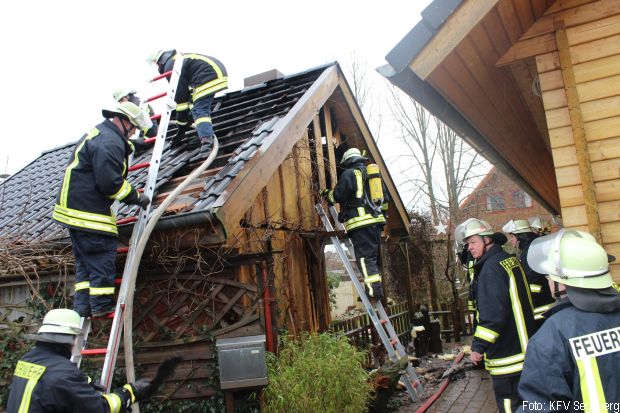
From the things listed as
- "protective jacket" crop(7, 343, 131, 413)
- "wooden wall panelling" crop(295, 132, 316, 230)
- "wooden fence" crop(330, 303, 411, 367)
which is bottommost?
"wooden fence" crop(330, 303, 411, 367)

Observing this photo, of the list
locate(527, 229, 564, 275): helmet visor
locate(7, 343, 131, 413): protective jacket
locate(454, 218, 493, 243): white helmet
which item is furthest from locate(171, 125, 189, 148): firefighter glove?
locate(527, 229, 564, 275): helmet visor

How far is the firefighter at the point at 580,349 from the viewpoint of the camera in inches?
73.1

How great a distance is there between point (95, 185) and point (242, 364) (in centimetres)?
219

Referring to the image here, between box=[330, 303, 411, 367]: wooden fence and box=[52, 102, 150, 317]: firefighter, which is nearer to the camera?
box=[52, 102, 150, 317]: firefighter

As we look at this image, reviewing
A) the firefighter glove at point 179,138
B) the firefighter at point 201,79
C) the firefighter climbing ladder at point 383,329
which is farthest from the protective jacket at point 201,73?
the firefighter climbing ladder at point 383,329

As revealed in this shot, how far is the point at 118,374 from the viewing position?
527 cm

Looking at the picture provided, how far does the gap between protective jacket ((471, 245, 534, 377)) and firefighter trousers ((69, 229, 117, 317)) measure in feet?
10.3

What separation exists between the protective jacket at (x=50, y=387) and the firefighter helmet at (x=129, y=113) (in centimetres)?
219

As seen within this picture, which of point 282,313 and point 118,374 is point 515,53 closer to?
point 282,313

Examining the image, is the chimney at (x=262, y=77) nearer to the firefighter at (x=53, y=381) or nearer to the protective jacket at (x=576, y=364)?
the firefighter at (x=53, y=381)

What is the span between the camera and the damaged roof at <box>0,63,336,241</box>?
4770mm

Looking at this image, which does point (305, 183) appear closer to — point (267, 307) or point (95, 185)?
point (267, 307)

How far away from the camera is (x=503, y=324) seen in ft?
11.8

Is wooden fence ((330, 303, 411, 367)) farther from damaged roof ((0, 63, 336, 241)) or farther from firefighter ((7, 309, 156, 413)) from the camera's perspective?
firefighter ((7, 309, 156, 413))
